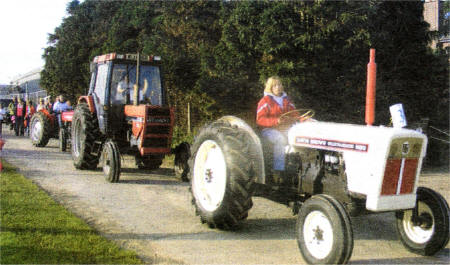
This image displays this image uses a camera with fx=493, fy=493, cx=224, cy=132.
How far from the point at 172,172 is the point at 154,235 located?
16.4ft

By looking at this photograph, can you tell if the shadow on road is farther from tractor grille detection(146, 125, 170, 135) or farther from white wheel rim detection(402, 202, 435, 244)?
tractor grille detection(146, 125, 170, 135)

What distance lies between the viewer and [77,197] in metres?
7.40

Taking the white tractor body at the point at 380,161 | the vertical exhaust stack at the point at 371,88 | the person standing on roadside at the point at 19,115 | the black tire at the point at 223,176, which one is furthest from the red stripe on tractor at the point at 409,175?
the person standing on roadside at the point at 19,115

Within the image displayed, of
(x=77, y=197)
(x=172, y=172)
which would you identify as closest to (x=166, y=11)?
(x=172, y=172)

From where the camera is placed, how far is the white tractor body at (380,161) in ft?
14.4

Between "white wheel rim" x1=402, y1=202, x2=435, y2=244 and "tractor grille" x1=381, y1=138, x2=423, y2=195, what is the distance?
374 millimetres

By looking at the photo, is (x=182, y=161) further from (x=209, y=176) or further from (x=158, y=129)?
(x=209, y=176)

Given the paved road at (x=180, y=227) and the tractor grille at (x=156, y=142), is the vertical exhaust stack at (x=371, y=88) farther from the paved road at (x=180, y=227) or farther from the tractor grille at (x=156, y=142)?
the tractor grille at (x=156, y=142)

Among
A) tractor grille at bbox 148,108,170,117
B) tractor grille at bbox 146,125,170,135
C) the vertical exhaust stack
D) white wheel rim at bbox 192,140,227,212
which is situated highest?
the vertical exhaust stack

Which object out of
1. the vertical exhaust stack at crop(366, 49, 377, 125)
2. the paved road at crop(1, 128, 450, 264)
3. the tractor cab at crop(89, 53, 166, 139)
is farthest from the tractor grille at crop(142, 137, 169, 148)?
the vertical exhaust stack at crop(366, 49, 377, 125)

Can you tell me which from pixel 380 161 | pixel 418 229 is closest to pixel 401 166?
pixel 380 161

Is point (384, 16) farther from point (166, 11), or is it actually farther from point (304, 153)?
point (166, 11)

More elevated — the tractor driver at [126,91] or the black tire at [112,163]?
the tractor driver at [126,91]

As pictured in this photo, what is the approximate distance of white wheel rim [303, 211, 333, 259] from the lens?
4359mm
